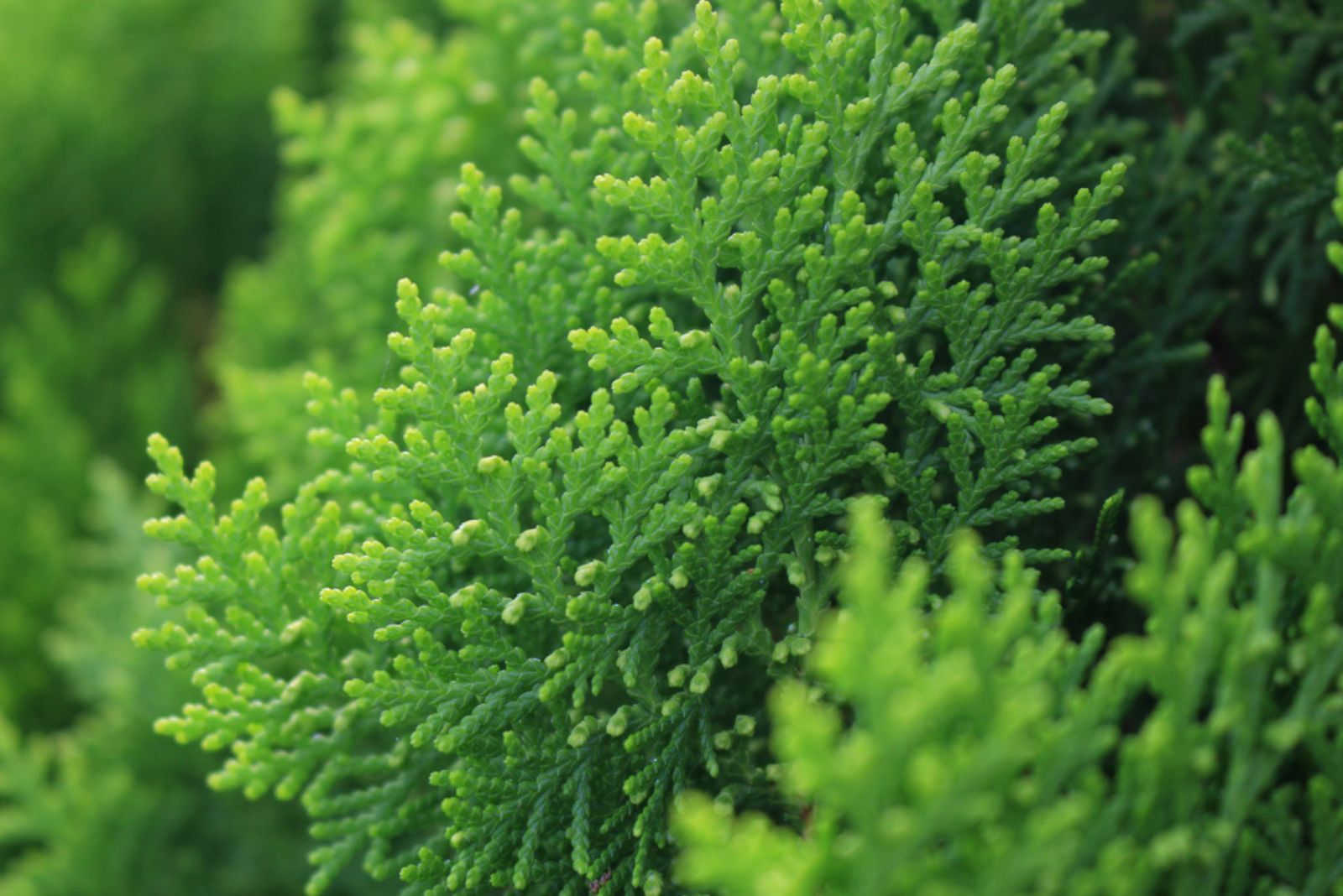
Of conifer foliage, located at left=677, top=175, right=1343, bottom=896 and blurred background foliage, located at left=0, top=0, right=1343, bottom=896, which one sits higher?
blurred background foliage, located at left=0, top=0, right=1343, bottom=896

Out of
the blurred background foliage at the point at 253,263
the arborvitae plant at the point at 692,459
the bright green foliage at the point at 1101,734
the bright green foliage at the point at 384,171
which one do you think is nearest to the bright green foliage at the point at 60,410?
the blurred background foliage at the point at 253,263

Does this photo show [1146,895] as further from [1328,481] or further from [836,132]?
[836,132]

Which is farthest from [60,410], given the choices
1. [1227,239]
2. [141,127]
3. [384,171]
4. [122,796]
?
[1227,239]

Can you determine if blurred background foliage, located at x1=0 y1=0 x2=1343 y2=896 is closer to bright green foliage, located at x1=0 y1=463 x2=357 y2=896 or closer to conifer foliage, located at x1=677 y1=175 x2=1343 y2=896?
bright green foliage, located at x1=0 y1=463 x2=357 y2=896

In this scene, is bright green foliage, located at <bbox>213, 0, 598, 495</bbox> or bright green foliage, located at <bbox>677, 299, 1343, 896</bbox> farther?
bright green foliage, located at <bbox>213, 0, 598, 495</bbox>

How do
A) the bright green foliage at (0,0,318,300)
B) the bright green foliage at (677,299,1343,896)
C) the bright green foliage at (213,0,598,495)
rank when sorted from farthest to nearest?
the bright green foliage at (0,0,318,300)
the bright green foliage at (213,0,598,495)
the bright green foliage at (677,299,1343,896)

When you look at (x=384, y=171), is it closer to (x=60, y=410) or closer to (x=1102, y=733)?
(x=60, y=410)

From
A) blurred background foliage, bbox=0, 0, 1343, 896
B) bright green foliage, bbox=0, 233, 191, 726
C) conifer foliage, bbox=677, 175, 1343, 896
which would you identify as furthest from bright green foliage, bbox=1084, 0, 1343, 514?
bright green foliage, bbox=0, 233, 191, 726
